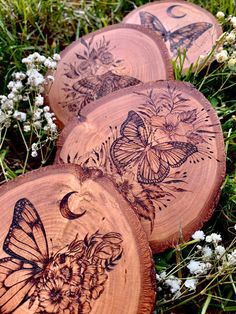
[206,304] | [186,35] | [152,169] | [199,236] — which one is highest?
[186,35]

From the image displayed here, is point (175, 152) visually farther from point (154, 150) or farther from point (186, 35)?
point (186, 35)

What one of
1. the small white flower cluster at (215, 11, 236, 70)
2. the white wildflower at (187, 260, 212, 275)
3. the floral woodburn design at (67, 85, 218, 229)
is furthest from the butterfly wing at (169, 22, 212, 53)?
the white wildflower at (187, 260, 212, 275)

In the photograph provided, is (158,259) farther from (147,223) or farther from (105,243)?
(105,243)

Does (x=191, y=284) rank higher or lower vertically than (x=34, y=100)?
lower

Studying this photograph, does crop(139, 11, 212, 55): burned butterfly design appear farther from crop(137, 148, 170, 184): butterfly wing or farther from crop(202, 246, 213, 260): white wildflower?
crop(202, 246, 213, 260): white wildflower

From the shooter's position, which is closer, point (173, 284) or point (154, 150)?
point (173, 284)

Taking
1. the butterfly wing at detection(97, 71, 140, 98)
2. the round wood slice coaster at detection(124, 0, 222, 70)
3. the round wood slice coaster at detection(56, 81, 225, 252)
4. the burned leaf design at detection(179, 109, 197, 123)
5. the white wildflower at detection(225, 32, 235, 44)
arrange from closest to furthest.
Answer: the round wood slice coaster at detection(56, 81, 225, 252) < the burned leaf design at detection(179, 109, 197, 123) < the white wildflower at detection(225, 32, 235, 44) < the butterfly wing at detection(97, 71, 140, 98) < the round wood slice coaster at detection(124, 0, 222, 70)

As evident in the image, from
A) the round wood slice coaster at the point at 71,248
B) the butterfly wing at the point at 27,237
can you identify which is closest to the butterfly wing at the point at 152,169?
the round wood slice coaster at the point at 71,248

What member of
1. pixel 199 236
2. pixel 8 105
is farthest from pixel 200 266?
→ pixel 8 105
